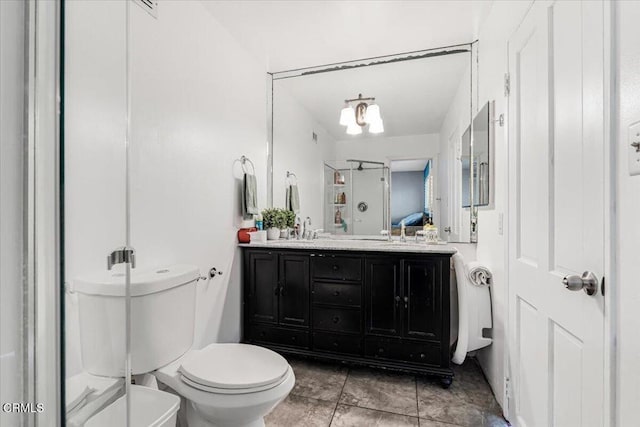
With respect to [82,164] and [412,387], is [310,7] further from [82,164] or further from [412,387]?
[412,387]

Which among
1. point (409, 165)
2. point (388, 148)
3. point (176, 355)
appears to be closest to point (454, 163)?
point (409, 165)

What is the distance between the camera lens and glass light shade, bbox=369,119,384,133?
8.18 ft

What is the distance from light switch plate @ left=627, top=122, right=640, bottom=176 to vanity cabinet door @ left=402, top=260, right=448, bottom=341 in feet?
4.14

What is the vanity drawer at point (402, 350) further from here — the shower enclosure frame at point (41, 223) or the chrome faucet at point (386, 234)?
the shower enclosure frame at point (41, 223)

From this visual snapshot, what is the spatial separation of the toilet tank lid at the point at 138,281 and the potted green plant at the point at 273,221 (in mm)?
1052

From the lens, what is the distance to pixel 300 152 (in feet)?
9.38

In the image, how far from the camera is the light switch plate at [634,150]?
658 mm

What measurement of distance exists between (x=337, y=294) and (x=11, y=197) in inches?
69.8

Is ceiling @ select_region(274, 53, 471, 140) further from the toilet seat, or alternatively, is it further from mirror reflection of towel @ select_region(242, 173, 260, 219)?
the toilet seat

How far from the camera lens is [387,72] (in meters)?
2.45

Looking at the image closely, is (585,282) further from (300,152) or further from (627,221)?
(300,152)

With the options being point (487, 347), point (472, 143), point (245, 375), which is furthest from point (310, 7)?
point (487, 347)

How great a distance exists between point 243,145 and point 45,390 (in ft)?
6.60

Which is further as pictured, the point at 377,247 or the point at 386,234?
the point at 386,234
